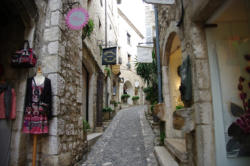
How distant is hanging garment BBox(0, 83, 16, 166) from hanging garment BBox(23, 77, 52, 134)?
216 mm

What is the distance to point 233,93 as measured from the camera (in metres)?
2.11

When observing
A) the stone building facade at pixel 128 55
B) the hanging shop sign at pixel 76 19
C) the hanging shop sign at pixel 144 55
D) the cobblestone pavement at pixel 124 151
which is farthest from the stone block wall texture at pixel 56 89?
the stone building facade at pixel 128 55

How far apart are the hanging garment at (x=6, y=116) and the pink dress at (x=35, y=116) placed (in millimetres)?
241

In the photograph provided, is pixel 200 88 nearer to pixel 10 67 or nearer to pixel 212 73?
pixel 212 73

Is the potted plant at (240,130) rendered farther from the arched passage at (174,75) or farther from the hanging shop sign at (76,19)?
the hanging shop sign at (76,19)

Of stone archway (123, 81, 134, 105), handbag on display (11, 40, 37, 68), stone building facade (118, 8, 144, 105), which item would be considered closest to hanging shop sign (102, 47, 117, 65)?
handbag on display (11, 40, 37, 68)

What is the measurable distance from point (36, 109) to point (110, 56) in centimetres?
516

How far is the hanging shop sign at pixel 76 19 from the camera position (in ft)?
11.0

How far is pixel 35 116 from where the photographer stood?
262 cm

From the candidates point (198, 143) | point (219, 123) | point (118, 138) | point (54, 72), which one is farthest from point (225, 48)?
point (118, 138)

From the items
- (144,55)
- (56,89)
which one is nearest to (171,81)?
(144,55)

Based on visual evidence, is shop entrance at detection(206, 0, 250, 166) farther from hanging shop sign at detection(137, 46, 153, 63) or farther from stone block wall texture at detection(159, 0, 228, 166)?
hanging shop sign at detection(137, 46, 153, 63)

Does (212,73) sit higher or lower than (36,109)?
higher

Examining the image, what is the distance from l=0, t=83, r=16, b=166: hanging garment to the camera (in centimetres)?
250
